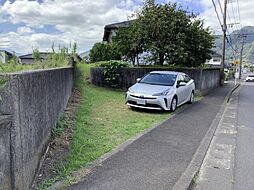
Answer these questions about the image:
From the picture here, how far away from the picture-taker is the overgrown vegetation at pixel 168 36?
685 inches

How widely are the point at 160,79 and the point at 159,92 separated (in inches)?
58.4

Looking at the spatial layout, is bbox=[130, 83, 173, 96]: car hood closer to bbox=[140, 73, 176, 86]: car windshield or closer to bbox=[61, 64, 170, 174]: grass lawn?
bbox=[140, 73, 176, 86]: car windshield

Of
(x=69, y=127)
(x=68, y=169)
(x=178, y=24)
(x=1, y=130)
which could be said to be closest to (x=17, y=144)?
(x=1, y=130)

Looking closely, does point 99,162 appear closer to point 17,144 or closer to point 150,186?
point 150,186

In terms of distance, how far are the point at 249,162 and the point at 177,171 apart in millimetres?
1731

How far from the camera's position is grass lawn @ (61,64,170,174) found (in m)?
5.05

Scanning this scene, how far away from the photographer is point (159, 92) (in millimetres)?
10289

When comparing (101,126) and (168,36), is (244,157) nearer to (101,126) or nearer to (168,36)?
(101,126)

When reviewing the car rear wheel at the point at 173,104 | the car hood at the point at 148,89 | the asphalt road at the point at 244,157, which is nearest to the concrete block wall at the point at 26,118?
the asphalt road at the point at 244,157

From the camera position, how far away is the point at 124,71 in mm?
16562

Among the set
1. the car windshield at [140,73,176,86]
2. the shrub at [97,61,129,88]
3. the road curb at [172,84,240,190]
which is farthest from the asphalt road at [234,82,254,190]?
the shrub at [97,61,129,88]

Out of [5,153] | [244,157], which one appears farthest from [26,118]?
[244,157]

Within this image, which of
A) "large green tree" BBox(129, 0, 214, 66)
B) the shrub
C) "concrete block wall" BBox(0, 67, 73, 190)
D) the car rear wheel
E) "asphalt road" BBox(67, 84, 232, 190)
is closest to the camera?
"concrete block wall" BBox(0, 67, 73, 190)

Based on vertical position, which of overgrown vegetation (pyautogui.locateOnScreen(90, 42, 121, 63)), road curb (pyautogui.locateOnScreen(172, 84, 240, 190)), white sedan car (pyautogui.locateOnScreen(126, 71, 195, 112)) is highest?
overgrown vegetation (pyautogui.locateOnScreen(90, 42, 121, 63))
